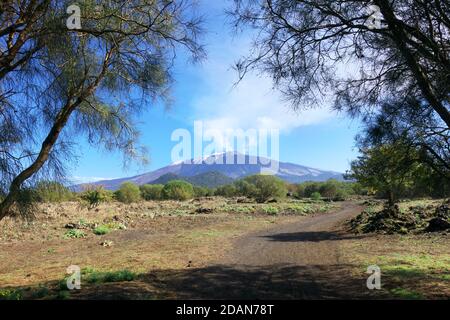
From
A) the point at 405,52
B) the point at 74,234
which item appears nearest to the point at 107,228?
the point at 74,234

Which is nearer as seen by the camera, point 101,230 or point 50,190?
point 50,190

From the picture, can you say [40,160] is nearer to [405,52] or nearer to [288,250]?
[405,52]

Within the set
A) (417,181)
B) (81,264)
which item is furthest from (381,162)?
(81,264)

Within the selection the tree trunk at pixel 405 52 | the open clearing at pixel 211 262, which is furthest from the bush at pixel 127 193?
the tree trunk at pixel 405 52

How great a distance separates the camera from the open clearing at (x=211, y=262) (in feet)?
23.6

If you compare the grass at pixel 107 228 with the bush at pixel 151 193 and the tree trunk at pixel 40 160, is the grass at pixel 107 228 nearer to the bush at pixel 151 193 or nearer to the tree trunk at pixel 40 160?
the tree trunk at pixel 40 160

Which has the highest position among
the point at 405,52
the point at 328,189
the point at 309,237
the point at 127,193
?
the point at 405,52

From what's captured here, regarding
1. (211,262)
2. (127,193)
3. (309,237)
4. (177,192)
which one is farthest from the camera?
(177,192)

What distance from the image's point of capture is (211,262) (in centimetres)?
1077

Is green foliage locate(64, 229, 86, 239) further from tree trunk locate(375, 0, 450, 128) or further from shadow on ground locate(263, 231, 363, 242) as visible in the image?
tree trunk locate(375, 0, 450, 128)

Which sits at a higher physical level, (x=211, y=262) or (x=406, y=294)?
(x=406, y=294)

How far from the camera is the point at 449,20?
5836 mm
